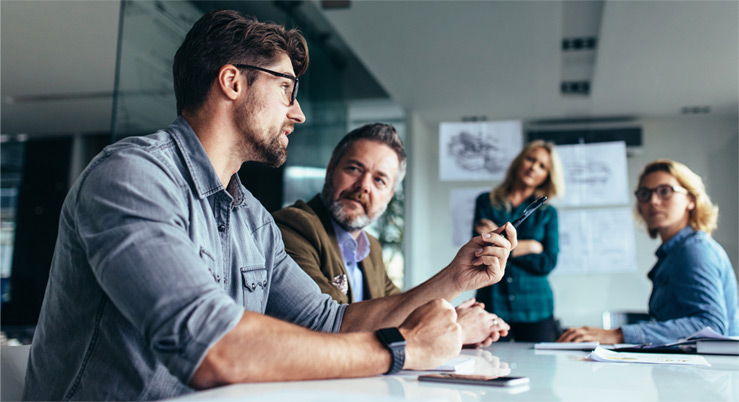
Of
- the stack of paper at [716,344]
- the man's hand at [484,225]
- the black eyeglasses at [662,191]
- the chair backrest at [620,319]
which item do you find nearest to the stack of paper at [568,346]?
the stack of paper at [716,344]

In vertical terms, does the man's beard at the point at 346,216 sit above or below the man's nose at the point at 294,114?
below

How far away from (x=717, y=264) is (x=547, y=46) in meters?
2.27

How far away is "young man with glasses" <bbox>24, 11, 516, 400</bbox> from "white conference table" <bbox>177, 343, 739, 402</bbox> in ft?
0.17

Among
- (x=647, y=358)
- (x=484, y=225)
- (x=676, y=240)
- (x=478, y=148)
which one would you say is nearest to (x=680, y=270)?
(x=676, y=240)

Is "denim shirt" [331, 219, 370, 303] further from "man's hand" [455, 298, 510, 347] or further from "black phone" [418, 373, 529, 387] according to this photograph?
"black phone" [418, 373, 529, 387]

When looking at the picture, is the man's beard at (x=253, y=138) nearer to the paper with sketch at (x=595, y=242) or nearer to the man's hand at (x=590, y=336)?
the man's hand at (x=590, y=336)

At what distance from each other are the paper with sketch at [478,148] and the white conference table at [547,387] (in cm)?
289

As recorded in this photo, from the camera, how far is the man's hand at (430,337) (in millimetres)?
1026

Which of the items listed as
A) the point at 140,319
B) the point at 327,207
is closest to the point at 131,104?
the point at 327,207

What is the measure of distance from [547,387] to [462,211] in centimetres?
344

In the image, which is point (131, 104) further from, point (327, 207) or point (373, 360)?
point (373, 360)

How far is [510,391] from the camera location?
36.6 inches

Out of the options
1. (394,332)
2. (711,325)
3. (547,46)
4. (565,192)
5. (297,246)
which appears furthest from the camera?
(565,192)

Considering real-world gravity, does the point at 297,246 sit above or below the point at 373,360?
above
